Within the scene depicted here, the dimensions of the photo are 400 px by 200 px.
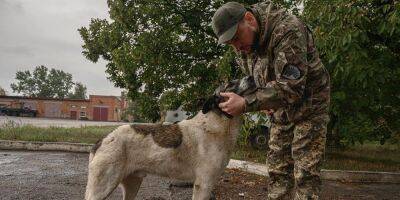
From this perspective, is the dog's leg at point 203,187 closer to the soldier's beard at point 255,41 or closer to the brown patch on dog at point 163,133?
the brown patch on dog at point 163,133

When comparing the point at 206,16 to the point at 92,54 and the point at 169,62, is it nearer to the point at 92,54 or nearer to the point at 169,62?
the point at 169,62

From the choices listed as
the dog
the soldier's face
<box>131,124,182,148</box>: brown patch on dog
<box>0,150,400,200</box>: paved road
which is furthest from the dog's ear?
<box>0,150,400,200</box>: paved road

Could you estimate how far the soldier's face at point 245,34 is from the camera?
385 cm

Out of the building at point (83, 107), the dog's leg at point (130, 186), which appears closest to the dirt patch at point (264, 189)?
the dog's leg at point (130, 186)

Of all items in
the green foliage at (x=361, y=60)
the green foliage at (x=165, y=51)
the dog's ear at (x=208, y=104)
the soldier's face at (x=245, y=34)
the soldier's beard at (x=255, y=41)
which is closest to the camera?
the soldier's face at (x=245, y=34)

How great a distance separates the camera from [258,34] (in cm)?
399

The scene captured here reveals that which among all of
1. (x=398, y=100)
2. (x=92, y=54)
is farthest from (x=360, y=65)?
(x=92, y=54)

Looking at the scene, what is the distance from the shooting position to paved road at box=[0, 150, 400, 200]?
7230 millimetres

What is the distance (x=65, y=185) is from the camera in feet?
26.3

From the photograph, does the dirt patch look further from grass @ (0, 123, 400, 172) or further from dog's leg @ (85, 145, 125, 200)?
dog's leg @ (85, 145, 125, 200)

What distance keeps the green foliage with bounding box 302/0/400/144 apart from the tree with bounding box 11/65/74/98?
115 meters

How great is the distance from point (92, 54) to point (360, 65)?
1899 centimetres

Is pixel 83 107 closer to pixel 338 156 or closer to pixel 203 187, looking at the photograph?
pixel 338 156

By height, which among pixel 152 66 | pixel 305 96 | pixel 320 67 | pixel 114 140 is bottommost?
pixel 114 140
